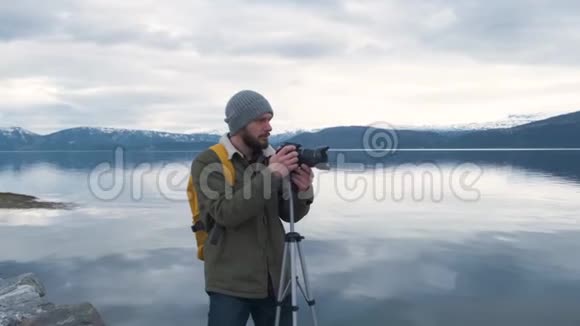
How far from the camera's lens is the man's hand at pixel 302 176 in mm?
3508

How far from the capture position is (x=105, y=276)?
1115cm

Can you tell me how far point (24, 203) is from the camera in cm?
2439

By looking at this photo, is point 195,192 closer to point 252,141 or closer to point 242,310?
point 252,141

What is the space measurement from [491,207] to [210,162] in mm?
Result: 19823

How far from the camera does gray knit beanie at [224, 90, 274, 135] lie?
11.3 ft

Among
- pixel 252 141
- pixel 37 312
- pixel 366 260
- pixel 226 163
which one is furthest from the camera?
pixel 366 260

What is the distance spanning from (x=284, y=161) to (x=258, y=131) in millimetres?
339

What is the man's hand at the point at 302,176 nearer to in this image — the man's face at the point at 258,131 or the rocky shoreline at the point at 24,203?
the man's face at the point at 258,131

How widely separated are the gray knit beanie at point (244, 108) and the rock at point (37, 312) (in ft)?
17.3

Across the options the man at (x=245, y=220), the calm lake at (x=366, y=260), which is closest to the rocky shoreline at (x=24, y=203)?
the calm lake at (x=366, y=260)

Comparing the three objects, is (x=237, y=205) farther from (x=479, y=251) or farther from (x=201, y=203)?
(x=479, y=251)

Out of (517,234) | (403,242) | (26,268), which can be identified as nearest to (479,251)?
(403,242)

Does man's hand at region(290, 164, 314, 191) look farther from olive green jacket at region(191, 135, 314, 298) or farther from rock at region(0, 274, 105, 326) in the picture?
rock at region(0, 274, 105, 326)

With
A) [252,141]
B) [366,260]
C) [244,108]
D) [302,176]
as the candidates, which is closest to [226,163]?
[252,141]
